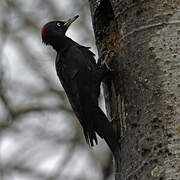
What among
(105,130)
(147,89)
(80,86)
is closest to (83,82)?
(80,86)

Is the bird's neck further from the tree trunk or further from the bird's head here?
the tree trunk

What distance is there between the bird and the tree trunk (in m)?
0.18

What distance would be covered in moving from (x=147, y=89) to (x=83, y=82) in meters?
1.25

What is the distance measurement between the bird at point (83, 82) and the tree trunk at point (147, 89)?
18cm

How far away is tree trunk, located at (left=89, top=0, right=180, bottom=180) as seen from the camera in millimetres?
2791

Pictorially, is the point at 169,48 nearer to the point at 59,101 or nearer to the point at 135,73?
the point at 135,73

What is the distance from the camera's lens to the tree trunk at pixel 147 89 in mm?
2791

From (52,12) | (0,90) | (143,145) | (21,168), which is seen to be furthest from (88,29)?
(143,145)

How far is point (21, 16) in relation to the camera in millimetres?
8859

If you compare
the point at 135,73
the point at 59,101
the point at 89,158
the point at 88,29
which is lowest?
the point at 89,158

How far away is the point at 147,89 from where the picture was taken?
Result: 304cm

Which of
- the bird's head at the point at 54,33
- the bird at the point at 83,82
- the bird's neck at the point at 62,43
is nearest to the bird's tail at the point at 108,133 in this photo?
the bird at the point at 83,82

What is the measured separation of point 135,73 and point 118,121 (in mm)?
391

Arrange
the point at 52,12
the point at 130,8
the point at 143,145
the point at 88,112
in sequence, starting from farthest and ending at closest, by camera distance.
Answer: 1. the point at 52,12
2. the point at 88,112
3. the point at 130,8
4. the point at 143,145
